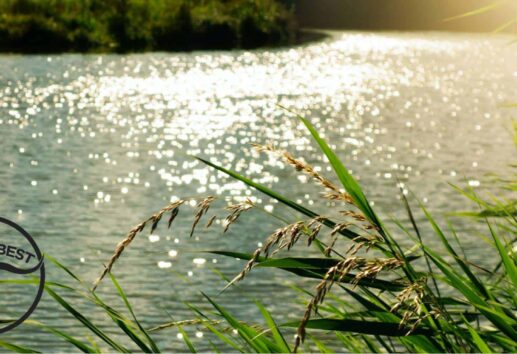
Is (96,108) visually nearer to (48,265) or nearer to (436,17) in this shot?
(48,265)

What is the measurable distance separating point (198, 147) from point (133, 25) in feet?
75.8

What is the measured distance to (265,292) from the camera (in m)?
10.5

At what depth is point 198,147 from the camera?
21344mm

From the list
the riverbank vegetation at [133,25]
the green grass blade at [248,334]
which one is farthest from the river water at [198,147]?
the riverbank vegetation at [133,25]

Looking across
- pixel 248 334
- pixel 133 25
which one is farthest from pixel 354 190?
pixel 133 25

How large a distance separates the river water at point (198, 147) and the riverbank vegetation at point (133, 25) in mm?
1746

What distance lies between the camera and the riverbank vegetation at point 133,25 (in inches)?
1615

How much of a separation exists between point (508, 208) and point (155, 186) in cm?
1237

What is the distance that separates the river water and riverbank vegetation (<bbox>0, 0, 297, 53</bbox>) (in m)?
1.75

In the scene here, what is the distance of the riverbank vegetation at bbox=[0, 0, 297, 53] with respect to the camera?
41031mm

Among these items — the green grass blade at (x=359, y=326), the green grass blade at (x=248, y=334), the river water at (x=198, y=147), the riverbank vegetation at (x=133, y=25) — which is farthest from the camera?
the riverbank vegetation at (x=133, y=25)

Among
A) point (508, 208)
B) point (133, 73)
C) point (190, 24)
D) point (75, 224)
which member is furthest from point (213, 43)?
point (508, 208)

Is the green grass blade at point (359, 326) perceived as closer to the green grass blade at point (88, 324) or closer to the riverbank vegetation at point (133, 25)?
the green grass blade at point (88, 324)

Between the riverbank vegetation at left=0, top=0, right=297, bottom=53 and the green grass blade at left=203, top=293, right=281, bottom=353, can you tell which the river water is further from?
the riverbank vegetation at left=0, top=0, right=297, bottom=53
